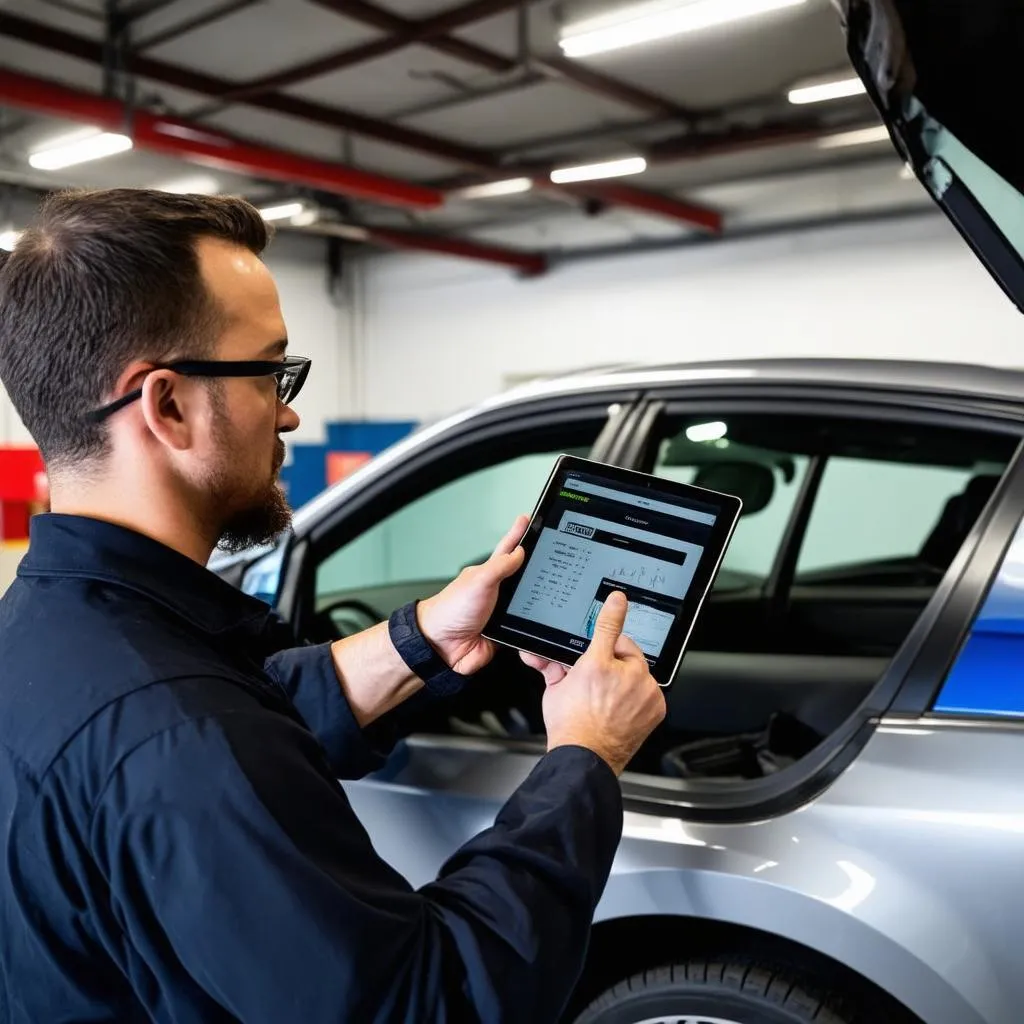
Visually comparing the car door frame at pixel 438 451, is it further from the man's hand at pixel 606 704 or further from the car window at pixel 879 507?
the car window at pixel 879 507

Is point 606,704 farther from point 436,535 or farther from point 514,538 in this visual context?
point 436,535

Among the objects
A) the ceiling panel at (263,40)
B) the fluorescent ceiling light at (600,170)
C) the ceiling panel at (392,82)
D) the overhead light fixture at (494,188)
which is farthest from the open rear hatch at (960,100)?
the overhead light fixture at (494,188)

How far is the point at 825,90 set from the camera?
6.36 metres

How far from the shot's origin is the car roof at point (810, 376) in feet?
5.05

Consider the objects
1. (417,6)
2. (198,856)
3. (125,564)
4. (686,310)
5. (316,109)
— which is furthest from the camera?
(686,310)

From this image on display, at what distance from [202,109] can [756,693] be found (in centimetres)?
702

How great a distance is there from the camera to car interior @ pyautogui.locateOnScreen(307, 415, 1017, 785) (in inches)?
80.8

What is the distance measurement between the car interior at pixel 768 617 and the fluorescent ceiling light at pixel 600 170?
4.83 metres

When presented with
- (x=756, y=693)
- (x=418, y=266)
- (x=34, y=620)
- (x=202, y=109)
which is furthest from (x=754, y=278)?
(x=34, y=620)

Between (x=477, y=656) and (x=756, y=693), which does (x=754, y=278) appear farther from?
(x=477, y=656)

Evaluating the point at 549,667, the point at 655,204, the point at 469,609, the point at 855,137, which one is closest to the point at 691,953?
the point at 549,667

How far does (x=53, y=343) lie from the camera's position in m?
1.05

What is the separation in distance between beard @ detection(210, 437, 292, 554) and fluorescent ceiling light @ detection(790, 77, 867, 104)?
6.10 m

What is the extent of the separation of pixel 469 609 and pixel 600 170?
7124 millimetres
